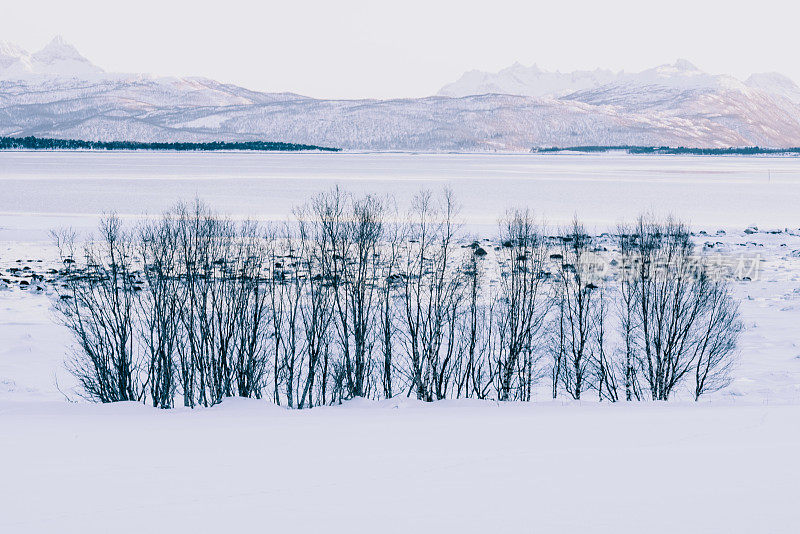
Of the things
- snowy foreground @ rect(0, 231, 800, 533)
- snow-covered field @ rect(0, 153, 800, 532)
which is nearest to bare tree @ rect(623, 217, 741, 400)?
snow-covered field @ rect(0, 153, 800, 532)

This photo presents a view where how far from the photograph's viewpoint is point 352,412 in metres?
13.5

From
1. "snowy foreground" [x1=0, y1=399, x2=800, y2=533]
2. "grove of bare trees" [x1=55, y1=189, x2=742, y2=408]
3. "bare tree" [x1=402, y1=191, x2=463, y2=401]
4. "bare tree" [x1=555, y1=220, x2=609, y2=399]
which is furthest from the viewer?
"bare tree" [x1=555, y1=220, x2=609, y2=399]

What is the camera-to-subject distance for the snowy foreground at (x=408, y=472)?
7355 millimetres

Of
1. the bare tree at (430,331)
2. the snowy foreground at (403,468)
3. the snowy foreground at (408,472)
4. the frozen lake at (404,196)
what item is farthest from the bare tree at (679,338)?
the frozen lake at (404,196)

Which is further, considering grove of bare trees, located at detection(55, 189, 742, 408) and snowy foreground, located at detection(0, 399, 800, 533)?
grove of bare trees, located at detection(55, 189, 742, 408)

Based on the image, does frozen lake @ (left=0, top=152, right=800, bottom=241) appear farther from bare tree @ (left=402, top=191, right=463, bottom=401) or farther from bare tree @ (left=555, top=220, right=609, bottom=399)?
bare tree @ (left=555, top=220, right=609, bottom=399)

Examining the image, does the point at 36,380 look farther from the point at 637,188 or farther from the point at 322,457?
the point at 637,188

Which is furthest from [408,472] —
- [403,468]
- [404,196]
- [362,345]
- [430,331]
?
[404,196]

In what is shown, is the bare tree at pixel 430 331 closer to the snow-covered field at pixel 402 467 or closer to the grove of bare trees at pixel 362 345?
the grove of bare trees at pixel 362 345

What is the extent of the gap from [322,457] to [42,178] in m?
94.8

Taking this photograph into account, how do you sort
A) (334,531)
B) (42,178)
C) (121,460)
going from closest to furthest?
(334,531)
(121,460)
(42,178)

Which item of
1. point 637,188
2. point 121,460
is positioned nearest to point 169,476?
point 121,460

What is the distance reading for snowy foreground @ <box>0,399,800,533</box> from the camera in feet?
24.1

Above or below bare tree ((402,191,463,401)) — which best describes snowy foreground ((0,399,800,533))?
above
